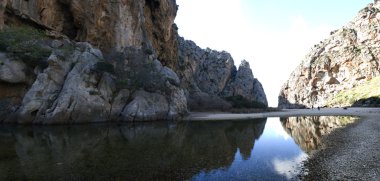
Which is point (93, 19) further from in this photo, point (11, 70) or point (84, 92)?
point (84, 92)

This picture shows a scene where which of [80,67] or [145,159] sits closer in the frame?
[145,159]

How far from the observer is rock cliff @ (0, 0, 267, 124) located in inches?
1893

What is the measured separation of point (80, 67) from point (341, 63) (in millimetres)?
141748

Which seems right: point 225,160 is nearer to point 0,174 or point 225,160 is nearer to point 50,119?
point 0,174

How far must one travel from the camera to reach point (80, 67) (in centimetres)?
5309

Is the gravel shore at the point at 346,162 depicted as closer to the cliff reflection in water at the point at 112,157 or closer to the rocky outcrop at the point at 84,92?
the cliff reflection in water at the point at 112,157

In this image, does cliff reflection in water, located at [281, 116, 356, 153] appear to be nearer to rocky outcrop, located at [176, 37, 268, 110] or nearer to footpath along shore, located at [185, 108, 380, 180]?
footpath along shore, located at [185, 108, 380, 180]

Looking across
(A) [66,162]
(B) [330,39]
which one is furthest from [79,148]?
(B) [330,39]

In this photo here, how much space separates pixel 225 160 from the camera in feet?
67.5

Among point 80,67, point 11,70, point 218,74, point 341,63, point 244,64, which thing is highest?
point 244,64

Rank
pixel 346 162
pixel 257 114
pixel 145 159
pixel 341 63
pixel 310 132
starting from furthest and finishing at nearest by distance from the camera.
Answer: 1. pixel 341 63
2. pixel 257 114
3. pixel 310 132
4. pixel 145 159
5. pixel 346 162

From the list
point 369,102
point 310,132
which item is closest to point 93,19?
point 310,132

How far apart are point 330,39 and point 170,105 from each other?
145 metres

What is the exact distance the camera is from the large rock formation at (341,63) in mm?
144500
